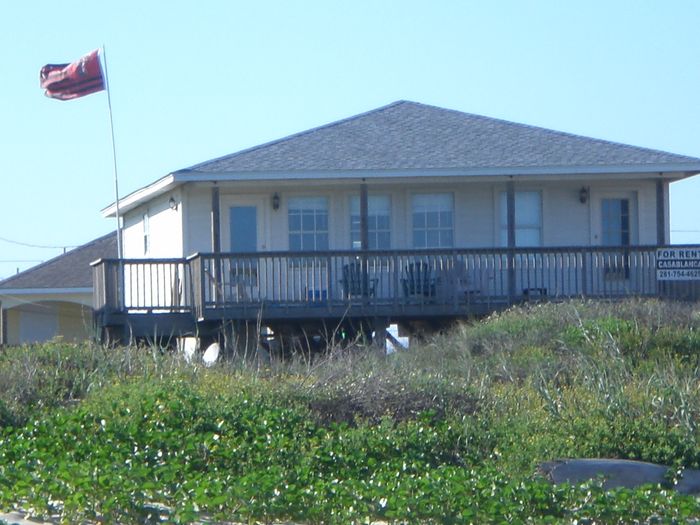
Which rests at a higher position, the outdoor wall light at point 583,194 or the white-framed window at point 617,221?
the outdoor wall light at point 583,194

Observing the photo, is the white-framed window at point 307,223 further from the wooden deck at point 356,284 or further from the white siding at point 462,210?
the wooden deck at point 356,284

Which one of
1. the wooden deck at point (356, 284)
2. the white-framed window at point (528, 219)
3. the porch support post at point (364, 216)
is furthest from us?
the white-framed window at point (528, 219)

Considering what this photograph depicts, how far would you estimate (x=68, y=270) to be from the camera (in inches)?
1455

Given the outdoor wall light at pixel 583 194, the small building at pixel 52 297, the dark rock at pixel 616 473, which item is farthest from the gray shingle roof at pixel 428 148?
the small building at pixel 52 297

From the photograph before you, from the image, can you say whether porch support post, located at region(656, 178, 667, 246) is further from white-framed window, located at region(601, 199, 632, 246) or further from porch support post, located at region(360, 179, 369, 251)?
porch support post, located at region(360, 179, 369, 251)

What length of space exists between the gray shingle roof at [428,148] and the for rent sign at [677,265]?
1881 mm

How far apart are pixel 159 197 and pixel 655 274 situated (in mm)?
10186

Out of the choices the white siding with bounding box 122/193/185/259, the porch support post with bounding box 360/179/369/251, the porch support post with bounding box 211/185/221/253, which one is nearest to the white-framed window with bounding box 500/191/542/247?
the porch support post with bounding box 360/179/369/251

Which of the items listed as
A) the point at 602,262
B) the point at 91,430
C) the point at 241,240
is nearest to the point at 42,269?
the point at 241,240

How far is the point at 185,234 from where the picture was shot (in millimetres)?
22844

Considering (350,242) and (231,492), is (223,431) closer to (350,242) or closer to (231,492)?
(231,492)

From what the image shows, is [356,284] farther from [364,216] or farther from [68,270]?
[68,270]

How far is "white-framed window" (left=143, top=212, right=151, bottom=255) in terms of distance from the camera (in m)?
26.3

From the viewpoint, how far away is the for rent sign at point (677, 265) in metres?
21.1
